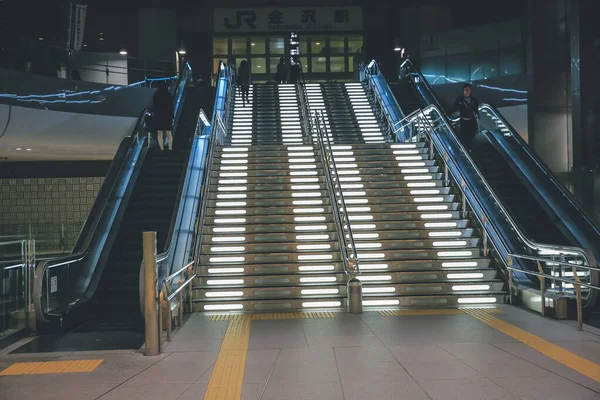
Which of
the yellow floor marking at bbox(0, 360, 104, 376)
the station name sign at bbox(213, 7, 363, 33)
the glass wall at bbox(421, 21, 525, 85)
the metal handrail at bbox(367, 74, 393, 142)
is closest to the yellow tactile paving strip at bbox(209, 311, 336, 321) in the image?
the yellow floor marking at bbox(0, 360, 104, 376)

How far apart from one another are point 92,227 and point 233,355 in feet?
15.2

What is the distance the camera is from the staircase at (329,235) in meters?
8.84

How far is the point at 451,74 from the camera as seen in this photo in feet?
80.7

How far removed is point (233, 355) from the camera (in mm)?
5934

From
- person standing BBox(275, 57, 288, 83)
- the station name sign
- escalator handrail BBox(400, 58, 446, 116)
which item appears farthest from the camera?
the station name sign

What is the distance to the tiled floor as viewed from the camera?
4.67m

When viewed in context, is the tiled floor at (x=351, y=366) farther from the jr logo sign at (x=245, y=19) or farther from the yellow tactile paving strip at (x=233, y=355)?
the jr logo sign at (x=245, y=19)

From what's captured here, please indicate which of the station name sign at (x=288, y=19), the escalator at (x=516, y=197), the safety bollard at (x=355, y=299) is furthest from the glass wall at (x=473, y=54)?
the safety bollard at (x=355, y=299)

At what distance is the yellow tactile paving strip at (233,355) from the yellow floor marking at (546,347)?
77.2 inches

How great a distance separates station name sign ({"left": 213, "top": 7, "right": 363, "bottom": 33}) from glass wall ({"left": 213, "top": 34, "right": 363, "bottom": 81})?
3.17 ft

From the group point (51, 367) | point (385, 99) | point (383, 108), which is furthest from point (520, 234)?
point (385, 99)

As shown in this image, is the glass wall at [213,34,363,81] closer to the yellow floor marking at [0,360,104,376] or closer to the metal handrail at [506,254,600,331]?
the metal handrail at [506,254,600,331]

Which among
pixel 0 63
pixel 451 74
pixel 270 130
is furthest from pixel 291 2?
pixel 0 63

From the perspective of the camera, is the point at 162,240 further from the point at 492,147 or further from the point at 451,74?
the point at 451,74
